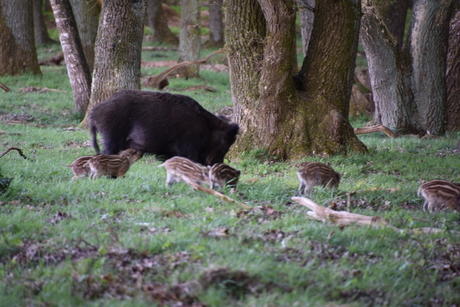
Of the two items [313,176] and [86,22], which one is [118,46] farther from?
[86,22]

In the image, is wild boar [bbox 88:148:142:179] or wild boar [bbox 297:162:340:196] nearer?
wild boar [bbox 297:162:340:196]

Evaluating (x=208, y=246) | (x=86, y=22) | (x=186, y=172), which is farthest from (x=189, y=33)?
(x=208, y=246)

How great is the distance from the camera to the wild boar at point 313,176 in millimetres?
7355

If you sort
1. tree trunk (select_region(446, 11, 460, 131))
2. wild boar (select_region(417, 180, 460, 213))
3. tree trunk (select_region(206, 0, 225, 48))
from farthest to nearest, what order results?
tree trunk (select_region(206, 0, 225, 48))
tree trunk (select_region(446, 11, 460, 131))
wild boar (select_region(417, 180, 460, 213))

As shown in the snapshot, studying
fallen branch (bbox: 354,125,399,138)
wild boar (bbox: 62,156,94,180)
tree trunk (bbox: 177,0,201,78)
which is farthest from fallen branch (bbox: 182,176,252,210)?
tree trunk (bbox: 177,0,201,78)

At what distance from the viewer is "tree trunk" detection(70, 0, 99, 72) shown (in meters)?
18.8

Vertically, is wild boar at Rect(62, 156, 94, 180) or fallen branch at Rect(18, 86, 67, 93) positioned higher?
wild boar at Rect(62, 156, 94, 180)

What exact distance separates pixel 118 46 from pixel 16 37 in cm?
814

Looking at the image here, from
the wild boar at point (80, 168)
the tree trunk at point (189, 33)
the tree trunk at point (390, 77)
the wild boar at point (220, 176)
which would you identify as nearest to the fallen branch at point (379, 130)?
the tree trunk at point (390, 77)

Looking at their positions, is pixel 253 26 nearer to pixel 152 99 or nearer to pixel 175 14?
pixel 152 99

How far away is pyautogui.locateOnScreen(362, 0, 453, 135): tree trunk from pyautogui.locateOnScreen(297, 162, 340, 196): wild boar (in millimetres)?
7374

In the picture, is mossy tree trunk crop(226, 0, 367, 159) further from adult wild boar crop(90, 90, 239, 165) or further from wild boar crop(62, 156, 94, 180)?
wild boar crop(62, 156, 94, 180)

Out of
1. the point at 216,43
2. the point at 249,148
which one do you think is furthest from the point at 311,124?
the point at 216,43

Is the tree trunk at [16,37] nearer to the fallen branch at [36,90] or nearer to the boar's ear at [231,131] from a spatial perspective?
the fallen branch at [36,90]
